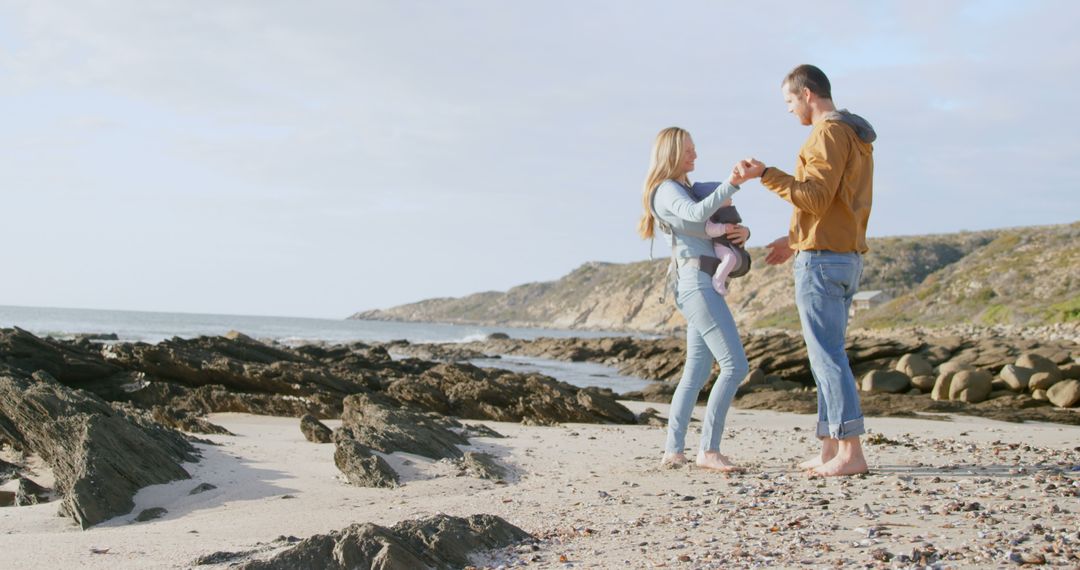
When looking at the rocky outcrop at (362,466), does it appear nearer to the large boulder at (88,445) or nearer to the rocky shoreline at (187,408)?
the rocky shoreline at (187,408)

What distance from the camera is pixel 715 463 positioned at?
16.4 feet

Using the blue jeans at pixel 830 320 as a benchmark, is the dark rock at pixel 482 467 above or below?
below

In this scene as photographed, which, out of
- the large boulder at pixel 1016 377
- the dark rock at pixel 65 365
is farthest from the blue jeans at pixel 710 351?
the large boulder at pixel 1016 377

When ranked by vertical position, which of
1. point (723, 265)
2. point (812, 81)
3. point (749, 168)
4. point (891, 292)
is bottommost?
point (723, 265)

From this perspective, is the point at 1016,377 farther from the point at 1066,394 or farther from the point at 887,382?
the point at 887,382

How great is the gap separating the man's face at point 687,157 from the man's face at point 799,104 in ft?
2.08

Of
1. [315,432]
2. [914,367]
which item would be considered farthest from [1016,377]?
[315,432]

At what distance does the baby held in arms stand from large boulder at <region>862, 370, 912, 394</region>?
969 cm

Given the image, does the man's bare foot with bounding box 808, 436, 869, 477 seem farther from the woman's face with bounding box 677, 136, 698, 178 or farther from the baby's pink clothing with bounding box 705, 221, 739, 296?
the woman's face with bounding box 677, 136, 698, 178

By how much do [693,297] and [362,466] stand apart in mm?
2178

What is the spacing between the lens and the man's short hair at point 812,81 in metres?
4.91

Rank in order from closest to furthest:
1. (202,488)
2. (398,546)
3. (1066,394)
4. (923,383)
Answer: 1. (398,546)
2. (202,488)
3. (1066,394)
4. (923,383)

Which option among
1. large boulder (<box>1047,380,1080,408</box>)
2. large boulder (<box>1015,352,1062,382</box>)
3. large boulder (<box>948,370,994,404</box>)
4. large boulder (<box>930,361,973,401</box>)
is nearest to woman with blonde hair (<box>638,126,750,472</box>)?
large boulder (<box>1047,380,1080,408</box>)

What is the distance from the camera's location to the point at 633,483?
4711 millimetres
